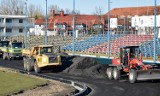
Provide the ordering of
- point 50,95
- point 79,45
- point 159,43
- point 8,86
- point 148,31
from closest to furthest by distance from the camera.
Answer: point 50,95 < point 8,86 < point 159,43 < point 148,31 < point 79,45

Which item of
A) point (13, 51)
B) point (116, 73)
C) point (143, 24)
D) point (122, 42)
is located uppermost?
point (143, 24)

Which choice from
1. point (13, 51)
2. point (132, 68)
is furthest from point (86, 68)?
point (13, 51)

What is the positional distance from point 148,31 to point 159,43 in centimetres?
1078

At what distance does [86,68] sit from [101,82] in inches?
251

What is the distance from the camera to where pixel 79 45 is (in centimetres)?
5456

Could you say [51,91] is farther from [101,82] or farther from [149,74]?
[149,74]

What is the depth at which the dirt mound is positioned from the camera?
1230 inches

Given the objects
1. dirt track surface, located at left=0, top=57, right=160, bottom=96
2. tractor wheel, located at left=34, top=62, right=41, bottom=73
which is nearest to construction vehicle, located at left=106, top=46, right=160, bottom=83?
dirt track surface, located at left=0, top=57, right=160, bottom=96

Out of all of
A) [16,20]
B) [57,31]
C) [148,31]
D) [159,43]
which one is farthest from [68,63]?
[16,20]

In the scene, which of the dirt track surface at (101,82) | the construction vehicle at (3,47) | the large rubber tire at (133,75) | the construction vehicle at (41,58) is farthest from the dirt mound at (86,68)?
the construction vehicle at (3,47)

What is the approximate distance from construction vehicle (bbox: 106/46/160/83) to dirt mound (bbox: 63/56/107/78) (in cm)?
284

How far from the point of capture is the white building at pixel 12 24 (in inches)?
4867

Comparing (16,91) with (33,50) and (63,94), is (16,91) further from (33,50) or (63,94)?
(33,50)

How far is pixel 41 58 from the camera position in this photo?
110 feet
